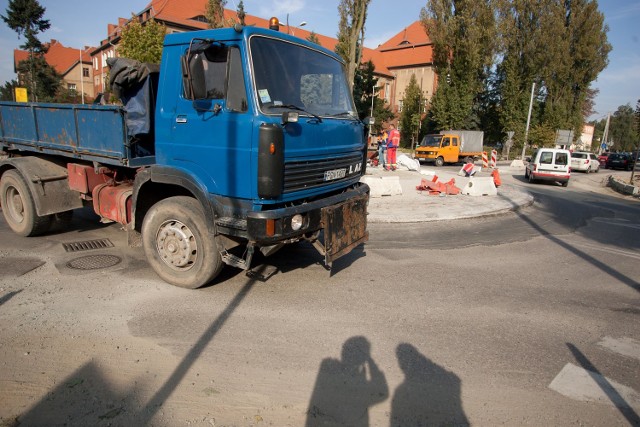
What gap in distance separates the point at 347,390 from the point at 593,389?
195 cm

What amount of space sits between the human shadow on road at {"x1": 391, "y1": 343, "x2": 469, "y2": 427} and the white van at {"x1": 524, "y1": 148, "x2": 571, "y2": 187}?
765 inches

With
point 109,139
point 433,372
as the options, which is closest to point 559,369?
point 433,372

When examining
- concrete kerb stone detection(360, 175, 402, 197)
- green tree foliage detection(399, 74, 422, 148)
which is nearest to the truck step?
concrete kerb stone detection(360, 175, 402, 197)

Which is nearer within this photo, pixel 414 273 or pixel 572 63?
pixel 414 273

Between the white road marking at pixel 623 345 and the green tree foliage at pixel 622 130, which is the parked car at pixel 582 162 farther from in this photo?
the green tree foliage at pixel 622 130

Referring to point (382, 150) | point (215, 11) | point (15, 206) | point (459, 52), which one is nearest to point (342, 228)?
point (15, 206)

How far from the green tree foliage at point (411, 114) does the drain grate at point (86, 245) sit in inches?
1931

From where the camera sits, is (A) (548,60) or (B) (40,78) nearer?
(A) (548,60)

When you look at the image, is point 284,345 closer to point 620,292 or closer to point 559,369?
point 559,369

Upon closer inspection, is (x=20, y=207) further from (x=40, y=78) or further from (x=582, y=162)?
(x=40, y=78)

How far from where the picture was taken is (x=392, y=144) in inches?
687

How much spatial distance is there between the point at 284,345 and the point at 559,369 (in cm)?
237

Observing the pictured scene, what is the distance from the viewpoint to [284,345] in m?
3.57

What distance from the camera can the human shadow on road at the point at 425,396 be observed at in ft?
8.83
